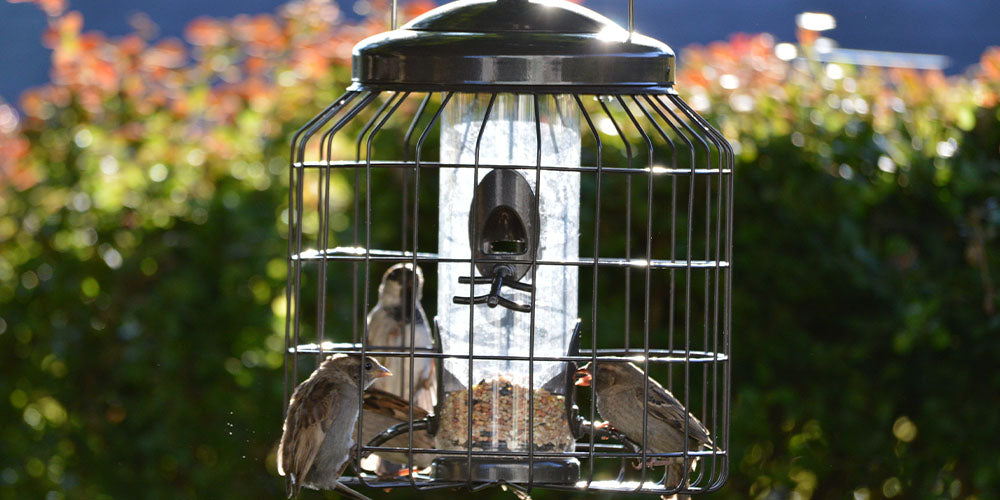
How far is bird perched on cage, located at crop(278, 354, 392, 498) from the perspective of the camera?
11.6 feet

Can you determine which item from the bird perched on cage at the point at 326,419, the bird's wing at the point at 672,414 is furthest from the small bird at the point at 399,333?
the bird's wing at the point at 672,414

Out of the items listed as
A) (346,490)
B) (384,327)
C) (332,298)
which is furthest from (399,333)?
(346,490)

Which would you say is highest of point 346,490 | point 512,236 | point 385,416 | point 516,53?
point 516,53

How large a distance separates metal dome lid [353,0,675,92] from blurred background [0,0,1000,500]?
233 centimetres

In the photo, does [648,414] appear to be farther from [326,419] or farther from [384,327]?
[384,327]

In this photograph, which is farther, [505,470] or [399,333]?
[399,333]

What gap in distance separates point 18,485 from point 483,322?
3.16m

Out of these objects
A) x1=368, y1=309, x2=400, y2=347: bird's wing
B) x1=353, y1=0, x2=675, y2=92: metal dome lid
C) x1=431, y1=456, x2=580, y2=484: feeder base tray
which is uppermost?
x1=353, y1=0, x2=675, y2=92: metal dome lid

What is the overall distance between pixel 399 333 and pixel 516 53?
1.82 meters

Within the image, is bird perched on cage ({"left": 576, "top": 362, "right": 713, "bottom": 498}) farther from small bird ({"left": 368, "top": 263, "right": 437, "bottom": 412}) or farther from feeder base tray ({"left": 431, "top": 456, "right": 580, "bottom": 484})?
small bird ({"left": 368, "top": 263, "right": 437, "bottom": 412})

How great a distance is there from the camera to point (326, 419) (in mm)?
3535

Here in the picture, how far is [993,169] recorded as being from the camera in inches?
204

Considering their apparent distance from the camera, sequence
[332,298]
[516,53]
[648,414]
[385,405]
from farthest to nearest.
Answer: [332,298], [385,405], [648,414], [516,53]

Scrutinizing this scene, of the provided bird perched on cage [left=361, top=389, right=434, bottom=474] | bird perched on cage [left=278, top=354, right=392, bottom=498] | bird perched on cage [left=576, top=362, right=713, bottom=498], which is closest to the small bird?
bird perched on cage [left=361, top=389, right=434, bottom=474]
